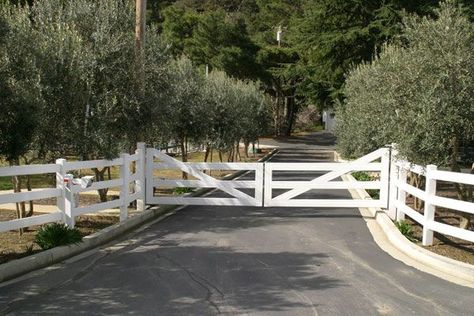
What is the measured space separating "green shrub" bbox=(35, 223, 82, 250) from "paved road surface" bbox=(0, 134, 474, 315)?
0.44m

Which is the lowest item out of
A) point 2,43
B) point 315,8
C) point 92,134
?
point 92,134

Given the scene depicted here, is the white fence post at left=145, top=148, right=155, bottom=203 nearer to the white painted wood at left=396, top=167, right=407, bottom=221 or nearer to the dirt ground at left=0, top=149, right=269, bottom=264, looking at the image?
the dirt ground at left=0, top=149, right=269, bottom=264

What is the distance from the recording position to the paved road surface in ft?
19.2

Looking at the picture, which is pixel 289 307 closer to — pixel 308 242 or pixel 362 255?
pixel 362 255

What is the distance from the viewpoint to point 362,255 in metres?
8.44

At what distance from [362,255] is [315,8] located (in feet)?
80.5

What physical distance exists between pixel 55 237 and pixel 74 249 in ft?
1.08

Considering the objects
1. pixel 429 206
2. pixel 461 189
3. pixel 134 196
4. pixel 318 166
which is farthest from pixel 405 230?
pixel 134 196

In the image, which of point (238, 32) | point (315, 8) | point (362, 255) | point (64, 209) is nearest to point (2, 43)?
point (64, 209)

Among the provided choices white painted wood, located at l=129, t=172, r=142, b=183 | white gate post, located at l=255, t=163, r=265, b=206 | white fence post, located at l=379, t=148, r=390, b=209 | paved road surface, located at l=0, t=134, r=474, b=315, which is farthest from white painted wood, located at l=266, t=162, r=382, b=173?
white painted wood, located at l=129, t=172, r=142, b=183

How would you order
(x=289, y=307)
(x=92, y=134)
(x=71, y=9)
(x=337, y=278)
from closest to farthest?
1. (x=289, y=307)
2. (x=337, y=278)
3. (x=92, y=134)
4. (x=71, y=9)

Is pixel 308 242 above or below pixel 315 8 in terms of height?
below

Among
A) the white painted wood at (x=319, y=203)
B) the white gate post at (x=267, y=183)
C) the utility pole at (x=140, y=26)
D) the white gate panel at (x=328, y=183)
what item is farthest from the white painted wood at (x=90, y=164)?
the white painted wood at (x=319, y=203)

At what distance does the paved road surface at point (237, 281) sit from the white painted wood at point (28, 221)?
2.65 feet
